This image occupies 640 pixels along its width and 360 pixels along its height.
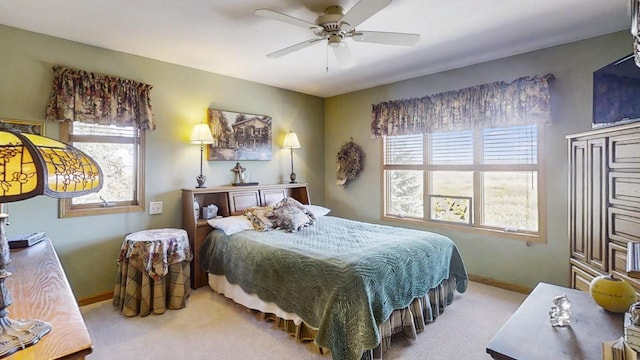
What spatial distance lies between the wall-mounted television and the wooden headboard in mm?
3379

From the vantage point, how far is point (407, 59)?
3.58 meters

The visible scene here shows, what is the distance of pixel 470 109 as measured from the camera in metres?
3.65

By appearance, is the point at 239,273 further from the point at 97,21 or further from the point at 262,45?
the point at 97,21

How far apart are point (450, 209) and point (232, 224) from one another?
105 inches

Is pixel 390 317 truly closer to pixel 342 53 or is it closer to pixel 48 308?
pixel 48 308

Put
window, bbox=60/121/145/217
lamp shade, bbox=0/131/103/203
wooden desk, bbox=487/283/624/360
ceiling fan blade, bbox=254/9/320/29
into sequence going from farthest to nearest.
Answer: window, bbox=60/121/145/217 < ceiling fan blade, bbox=254/9/320/29 < wooden desk, bbox=487/283/624/360 < lamp shade, bbox=0/131/103/203

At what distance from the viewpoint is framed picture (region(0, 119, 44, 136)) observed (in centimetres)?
268

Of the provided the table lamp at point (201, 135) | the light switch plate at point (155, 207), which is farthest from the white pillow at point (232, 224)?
the table lamp at point (201, 135)

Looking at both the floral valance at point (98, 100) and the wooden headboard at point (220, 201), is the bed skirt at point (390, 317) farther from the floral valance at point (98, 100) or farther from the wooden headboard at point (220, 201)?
the floral valance at point (98, 100)

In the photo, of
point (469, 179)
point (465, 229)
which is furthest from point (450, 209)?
point (469, 179)

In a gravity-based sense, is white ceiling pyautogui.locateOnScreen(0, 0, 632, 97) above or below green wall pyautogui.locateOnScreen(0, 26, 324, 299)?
above

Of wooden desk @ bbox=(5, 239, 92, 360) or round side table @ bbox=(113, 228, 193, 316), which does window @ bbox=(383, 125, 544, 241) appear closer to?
round side table @ bbox=(113, 228, 193, 316)

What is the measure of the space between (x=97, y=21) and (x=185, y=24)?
2.33 feet

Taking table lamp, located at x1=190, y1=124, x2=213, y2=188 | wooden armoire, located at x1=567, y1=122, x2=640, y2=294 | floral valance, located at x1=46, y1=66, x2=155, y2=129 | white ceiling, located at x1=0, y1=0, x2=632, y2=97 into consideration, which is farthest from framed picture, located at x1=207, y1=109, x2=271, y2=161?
wooden armoire, located at x1=567, y1=122, x2=640, y2=294
